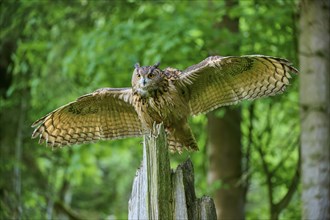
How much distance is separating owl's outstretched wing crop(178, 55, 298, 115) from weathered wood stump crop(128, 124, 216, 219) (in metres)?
1.29

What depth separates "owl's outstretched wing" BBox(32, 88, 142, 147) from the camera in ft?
18.1

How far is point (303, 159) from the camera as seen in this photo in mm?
6836

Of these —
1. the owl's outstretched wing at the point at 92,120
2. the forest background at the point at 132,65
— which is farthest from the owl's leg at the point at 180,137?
the forest background at the point at 132,65

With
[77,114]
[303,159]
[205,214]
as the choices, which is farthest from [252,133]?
[205,214]

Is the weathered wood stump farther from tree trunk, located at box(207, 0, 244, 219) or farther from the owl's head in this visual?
tree trunk, located at box(207, 0, 244, 219)

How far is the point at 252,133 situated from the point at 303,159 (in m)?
2.98

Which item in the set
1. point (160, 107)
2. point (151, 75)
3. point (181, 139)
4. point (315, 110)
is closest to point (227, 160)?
A: point (315, 110)

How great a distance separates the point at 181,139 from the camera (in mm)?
5816

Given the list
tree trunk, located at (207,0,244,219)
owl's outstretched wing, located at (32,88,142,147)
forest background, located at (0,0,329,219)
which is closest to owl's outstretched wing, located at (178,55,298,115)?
owl's outstretched wing, located at (32,88,142,147)

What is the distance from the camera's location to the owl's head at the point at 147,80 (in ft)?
Result: 17.1

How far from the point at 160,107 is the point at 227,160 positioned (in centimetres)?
423

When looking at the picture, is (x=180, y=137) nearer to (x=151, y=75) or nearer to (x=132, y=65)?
(x=151, y=75)

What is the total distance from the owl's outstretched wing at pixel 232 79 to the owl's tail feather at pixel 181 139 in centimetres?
20

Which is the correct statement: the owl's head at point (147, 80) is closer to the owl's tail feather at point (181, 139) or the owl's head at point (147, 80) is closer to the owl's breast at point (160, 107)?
the owl's breast at point (160, 107)
